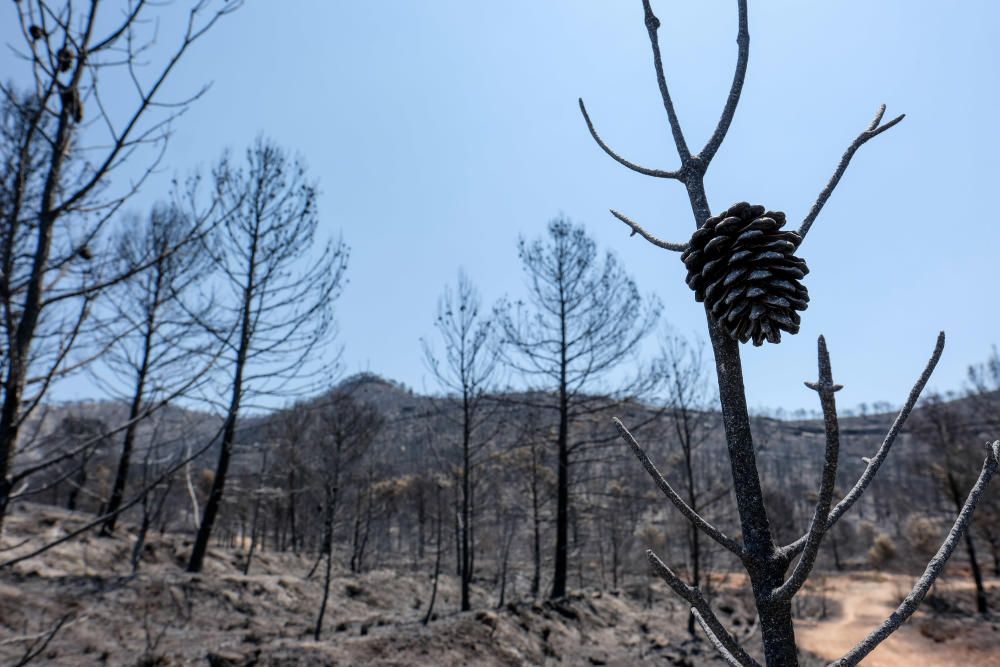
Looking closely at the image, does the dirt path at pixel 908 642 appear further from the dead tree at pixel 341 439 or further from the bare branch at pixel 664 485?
the bare branch at pixel 664 485

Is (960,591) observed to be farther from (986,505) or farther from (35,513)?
(35,513)

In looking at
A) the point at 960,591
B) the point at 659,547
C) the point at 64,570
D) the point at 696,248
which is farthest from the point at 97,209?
the point at 659,547

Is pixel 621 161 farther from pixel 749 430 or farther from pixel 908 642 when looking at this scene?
pixel 908 642

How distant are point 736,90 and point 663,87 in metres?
0.18

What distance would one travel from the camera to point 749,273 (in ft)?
2.95

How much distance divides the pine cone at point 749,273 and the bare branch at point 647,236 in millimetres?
172

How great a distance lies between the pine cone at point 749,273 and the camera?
0.86m

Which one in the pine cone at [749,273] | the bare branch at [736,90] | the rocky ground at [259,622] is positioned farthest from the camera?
the rocky ground at [259,622]

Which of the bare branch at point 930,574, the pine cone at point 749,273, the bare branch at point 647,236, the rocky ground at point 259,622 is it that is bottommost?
the rocky ground at point 259,622

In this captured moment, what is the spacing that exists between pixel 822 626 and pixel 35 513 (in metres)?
25.0

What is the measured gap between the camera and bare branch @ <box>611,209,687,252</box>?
1.18m

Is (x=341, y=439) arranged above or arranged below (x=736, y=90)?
below

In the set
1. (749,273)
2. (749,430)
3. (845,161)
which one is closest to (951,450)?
(845,161)

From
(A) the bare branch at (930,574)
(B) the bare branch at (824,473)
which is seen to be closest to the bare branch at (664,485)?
(B) the bare branch at (824,473)
